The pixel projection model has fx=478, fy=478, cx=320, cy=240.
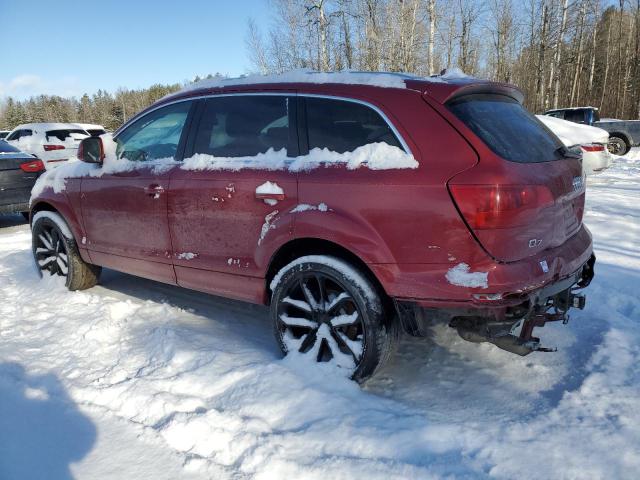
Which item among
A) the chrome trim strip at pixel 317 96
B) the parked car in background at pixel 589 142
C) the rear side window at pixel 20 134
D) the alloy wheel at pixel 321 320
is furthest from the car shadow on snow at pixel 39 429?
the rear side window at pixel 20 134

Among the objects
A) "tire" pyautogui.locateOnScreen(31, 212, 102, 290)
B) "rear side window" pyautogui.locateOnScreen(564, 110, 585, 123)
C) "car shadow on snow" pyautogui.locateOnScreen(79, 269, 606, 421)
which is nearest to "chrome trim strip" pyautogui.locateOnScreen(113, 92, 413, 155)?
"car shadow on snow" pyautogui.locateOnScreen(79, 269, 606, 421)

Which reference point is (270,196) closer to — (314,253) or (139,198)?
(314,253)

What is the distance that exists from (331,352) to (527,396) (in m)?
1.15

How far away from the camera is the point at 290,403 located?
8.61 feet

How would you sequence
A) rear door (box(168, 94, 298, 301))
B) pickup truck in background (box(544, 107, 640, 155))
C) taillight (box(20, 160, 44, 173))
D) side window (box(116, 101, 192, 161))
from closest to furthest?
rear door (box(168, 94, 298, 301)), side window (box(116, 101, 192, 161)), taillight (box(20, 160, 44, 173)), pickup truck in background (box(544, 107, 640, 155))

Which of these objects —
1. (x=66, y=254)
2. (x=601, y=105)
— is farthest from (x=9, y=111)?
(x=66, y=254)

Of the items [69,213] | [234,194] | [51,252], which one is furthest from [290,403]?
[51,252]

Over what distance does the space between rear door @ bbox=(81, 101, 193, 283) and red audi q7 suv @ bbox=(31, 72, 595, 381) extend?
24mm

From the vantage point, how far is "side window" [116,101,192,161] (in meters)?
3.64

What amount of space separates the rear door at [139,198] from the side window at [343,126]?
3.94ft

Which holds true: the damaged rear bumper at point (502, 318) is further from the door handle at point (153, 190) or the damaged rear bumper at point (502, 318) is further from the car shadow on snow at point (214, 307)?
the door handle at point (153, 190)

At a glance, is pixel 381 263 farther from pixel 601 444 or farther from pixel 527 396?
pixel 601 444

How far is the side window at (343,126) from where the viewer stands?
8.83 ft

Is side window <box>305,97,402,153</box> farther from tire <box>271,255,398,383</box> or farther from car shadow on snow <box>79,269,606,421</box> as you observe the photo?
car shadow on snow <box>79,269,606,421</box>
